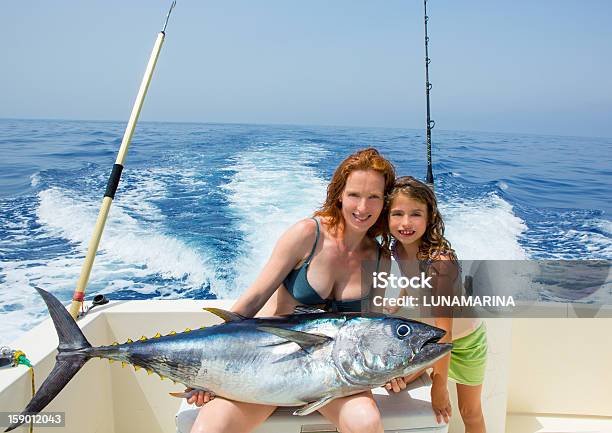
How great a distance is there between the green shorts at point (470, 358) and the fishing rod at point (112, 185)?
1.37 meters

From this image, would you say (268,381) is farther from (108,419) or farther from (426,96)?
(426,96)

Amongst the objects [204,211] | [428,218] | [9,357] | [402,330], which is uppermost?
[204,211]

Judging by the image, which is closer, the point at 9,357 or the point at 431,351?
the point at 431,351

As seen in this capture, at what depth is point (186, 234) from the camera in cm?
637

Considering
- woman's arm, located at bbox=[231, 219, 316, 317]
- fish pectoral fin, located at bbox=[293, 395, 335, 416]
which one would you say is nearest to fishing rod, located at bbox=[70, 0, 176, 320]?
woman's arm, located at bbox=[231, 219, 316, 317]

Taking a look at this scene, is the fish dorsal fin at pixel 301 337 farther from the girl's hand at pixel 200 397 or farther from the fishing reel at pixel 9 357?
the fishing reel at pixel 9 357

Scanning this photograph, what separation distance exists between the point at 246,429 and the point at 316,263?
2.05 ft

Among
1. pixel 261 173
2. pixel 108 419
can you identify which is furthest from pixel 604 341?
pixel 261 173

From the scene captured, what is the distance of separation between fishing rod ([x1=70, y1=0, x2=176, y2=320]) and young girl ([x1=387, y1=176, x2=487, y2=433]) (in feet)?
3.47

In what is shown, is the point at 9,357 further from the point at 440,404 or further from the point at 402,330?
the point at 440,404

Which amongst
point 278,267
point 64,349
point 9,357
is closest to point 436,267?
point 278,267

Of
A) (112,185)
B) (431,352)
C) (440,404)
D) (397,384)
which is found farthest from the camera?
(112,185)

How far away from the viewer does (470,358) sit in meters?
2.00

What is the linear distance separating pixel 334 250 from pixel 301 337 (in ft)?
1.71
